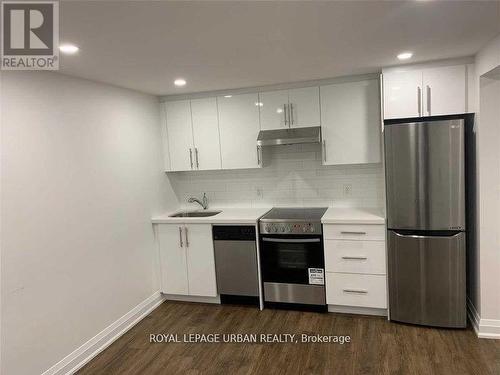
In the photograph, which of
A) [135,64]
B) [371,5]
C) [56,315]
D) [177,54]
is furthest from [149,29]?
[56,315]

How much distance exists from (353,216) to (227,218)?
4.16 feet

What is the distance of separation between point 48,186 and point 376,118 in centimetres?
296

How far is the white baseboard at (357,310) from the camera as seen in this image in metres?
3.37

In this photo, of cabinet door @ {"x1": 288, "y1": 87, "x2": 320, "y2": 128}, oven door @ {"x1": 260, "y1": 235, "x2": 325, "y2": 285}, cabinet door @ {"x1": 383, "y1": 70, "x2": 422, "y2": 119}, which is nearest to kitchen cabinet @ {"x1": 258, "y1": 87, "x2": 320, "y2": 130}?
cabinet door @ {"x1": 288, "y1": 87, "x2": 320, "y2": 128}

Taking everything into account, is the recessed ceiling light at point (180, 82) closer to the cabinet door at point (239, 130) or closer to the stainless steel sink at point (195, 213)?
the cabinet door at point (239, 130)

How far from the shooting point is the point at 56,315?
263cm

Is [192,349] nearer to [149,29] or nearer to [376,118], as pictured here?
[149,29]

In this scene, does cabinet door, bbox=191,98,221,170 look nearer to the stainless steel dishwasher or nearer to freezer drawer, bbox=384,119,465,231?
the stainless steel dishwasher

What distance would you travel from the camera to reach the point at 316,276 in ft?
11.4

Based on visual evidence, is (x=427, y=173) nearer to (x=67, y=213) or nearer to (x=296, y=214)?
(x=296, y=214)

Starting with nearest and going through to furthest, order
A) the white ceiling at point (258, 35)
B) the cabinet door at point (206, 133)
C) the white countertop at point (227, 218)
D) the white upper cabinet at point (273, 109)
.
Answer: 1. the white ceiling at point (258, 35)
2. the white countertop at point (227, 218)
3. the white upper cabinet at point (273, 109)
4. the cabinet door at point (206, 133)

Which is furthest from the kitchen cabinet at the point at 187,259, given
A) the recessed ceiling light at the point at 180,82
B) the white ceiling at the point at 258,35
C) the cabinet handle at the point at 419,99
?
the cabinet handle at the point at 419,99

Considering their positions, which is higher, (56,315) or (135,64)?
(135,64)

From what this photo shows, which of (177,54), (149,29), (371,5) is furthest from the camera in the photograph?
(177,54)
